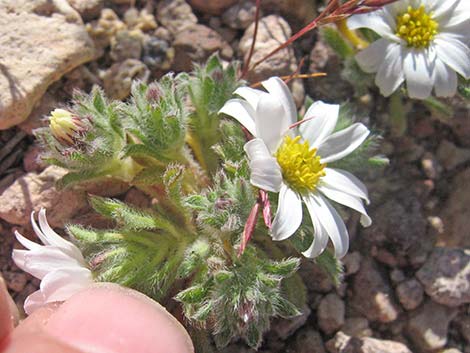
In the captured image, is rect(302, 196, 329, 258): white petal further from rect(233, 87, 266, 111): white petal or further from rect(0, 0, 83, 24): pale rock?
rect(0, 0, 83, 24): pale rock

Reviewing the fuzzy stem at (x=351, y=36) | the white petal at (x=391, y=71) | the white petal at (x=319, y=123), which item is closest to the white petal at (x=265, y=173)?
the white petal at (x=319, y=123)

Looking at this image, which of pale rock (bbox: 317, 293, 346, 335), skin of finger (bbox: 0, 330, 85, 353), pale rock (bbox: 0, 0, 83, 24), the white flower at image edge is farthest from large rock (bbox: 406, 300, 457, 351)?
pale rock (bbox: 0, 0, 83, 24)

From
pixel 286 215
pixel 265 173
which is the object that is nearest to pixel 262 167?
pixel 265 173

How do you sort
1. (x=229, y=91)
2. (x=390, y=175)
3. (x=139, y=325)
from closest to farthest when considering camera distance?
(x=139, y=325)
(x=229, y=91)
(x=390, y=175)

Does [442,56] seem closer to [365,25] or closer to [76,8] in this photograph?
[365,25]

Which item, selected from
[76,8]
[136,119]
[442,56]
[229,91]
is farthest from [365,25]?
[76,8]

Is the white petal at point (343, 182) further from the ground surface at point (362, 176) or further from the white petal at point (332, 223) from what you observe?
the ground surface at point (362, 176)

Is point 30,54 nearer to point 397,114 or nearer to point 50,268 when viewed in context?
point 50,268
